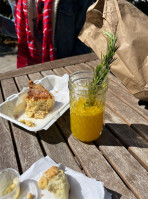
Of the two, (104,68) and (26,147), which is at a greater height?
(104,68)

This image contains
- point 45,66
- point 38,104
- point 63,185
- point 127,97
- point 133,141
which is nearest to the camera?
point 63,185

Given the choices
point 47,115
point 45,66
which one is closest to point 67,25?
point 45,66

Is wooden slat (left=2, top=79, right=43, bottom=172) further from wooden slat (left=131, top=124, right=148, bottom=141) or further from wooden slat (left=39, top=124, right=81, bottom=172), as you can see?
wooden slat (left=131, top=124, right=148, bottom=141)

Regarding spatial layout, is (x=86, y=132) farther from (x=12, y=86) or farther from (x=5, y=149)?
(x=12, y=86)

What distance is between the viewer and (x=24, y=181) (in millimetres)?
602

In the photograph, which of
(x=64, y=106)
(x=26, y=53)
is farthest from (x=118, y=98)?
(x=26, y=53)

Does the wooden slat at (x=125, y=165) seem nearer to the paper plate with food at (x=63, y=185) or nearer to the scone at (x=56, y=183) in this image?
the paper plate with food at (x=63, y=185)

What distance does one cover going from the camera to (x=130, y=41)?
85 cm

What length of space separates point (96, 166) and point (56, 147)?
18 cm

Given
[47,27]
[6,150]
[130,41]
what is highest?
[130,41]

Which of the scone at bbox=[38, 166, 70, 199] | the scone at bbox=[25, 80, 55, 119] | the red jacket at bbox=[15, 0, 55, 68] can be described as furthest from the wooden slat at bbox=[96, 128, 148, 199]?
the red jacket at bbox=[15, 0, 55, 68]

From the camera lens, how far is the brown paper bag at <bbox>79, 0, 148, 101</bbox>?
32.9 inches

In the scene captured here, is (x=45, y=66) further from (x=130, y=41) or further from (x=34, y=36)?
(x=130, y=41)

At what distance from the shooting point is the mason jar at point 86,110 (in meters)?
0.72
